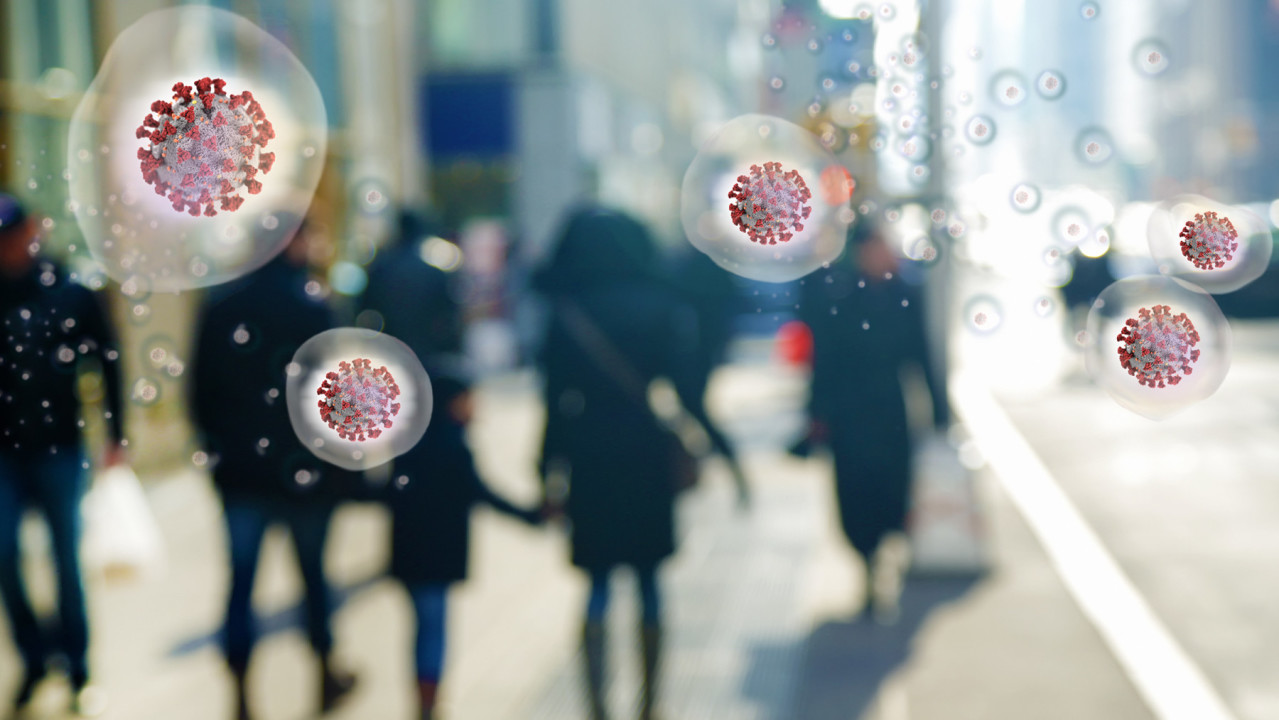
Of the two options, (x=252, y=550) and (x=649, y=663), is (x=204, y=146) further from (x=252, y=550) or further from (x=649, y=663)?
(x=649, y=663)

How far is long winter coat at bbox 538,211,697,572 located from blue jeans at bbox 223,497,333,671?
896mm

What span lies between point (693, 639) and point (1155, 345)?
266 centimetres

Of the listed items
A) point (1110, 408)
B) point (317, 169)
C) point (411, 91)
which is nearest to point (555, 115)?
point (411, 91)

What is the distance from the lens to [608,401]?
3.82m

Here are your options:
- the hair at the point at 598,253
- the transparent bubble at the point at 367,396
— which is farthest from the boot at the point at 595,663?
the hair at the point at 598,253

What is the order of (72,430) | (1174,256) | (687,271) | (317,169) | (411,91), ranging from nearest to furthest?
1. (1174,256)
2. (72,430)
3. (687,271)
4. (317,169)
5. (411,91)

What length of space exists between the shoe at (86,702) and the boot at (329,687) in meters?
0.76

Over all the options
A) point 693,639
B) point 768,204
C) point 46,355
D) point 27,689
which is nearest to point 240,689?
point 27,689

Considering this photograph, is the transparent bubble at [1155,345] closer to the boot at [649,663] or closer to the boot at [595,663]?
the boot at [649,663]

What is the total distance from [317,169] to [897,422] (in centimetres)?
779

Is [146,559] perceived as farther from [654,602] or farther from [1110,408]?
[1110,408]

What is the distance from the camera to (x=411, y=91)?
711 inches

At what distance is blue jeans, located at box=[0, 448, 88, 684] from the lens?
4277 millimetres

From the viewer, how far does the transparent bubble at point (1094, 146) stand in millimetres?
3115
